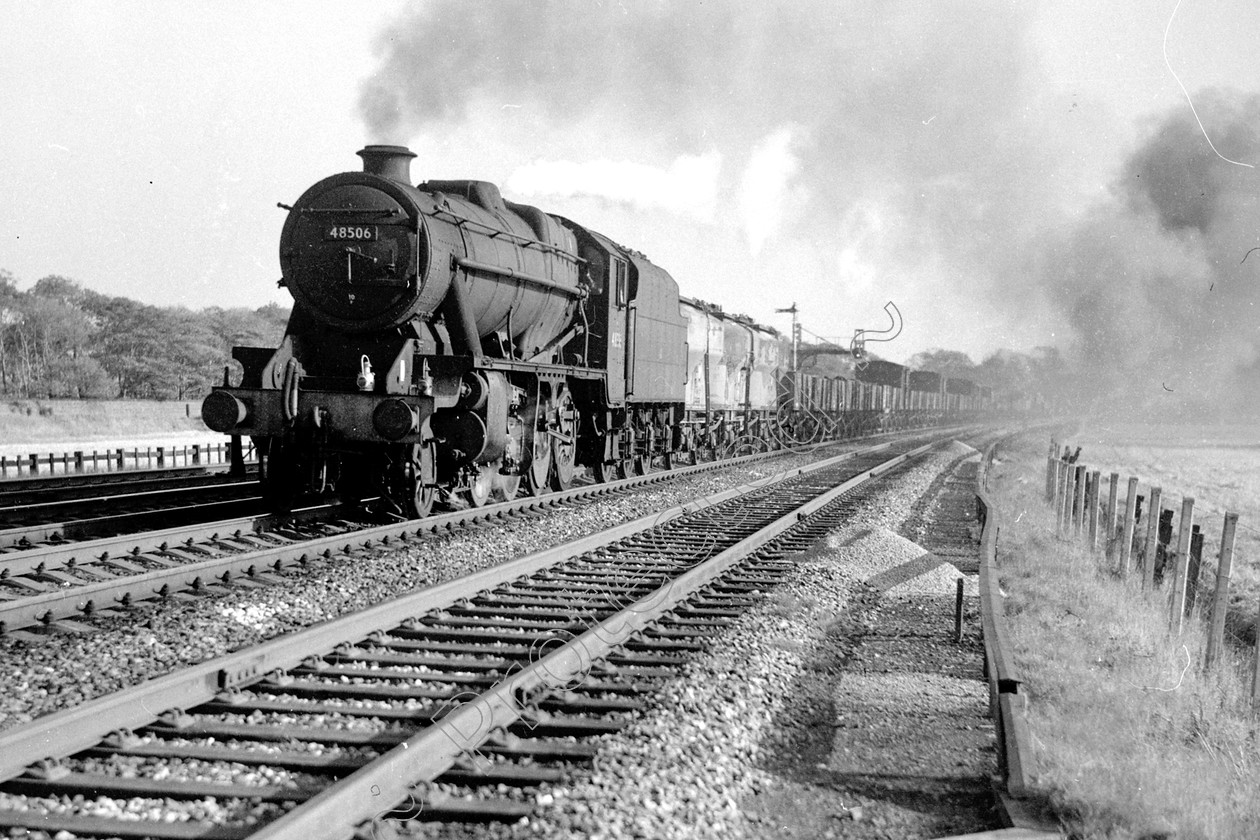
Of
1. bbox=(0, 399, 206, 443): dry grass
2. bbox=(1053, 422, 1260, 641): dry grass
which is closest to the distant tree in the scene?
bbox=(1053, 422, 1260, 641): dry grass

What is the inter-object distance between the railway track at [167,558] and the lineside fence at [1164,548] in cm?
652

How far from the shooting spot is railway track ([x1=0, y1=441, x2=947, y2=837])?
3301mm

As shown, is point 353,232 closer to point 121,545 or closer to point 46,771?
point 121,545

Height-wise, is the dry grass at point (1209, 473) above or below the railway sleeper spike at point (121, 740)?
below

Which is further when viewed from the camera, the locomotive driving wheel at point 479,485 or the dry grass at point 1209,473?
the dry grass at point 1209,473

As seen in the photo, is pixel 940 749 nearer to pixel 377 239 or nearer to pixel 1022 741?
pixel 1022 741

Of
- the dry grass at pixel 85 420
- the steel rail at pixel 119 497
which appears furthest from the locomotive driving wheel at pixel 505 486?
the dry grass at pixel 85 420

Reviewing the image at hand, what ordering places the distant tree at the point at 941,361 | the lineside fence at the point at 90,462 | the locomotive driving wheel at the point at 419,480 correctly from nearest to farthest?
the locomotive driving wheel at the point at 419,480, the lineside fence at the point at 90,462, the distant tree at the point at 941,361

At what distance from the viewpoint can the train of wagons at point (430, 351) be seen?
955 centimetres

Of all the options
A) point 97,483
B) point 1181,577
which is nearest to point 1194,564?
point 1181,577

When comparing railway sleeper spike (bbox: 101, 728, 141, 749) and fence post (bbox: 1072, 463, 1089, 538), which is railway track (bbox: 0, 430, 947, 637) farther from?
fence post (bbox: 1072, 463, 1089, 538)

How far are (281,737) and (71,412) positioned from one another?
118ft

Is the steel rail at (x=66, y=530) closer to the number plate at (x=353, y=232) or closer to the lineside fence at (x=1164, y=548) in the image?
the number plate at (x=353, y=232)

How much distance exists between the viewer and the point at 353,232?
9.90m
